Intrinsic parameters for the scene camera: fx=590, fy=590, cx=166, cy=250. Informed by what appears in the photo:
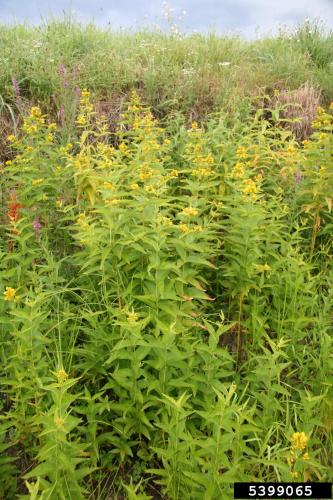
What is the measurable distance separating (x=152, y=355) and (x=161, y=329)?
0.32 m

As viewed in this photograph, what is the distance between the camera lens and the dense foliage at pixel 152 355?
2.64 metres

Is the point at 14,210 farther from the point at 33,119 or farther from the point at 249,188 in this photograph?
the point at 249,188

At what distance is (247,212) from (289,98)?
13.8ft

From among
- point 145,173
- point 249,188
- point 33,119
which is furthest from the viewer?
point 33,119

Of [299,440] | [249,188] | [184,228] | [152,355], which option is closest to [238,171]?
[249,188]

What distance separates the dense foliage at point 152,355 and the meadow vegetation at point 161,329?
1 centimetres

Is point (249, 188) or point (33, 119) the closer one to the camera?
point (249, 188)

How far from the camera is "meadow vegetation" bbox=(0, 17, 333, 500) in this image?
2697mm

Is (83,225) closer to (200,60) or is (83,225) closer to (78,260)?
(78,260)

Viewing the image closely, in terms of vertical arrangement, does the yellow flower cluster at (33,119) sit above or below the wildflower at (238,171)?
above

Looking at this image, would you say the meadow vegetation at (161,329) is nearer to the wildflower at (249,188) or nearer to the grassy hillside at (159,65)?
the wildflower at (249,188)

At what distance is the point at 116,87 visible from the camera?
7.25 metres

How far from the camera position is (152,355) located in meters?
3.16

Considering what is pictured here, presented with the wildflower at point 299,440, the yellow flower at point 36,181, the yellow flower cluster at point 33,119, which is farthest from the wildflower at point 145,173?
the wildflower at point 299,440
